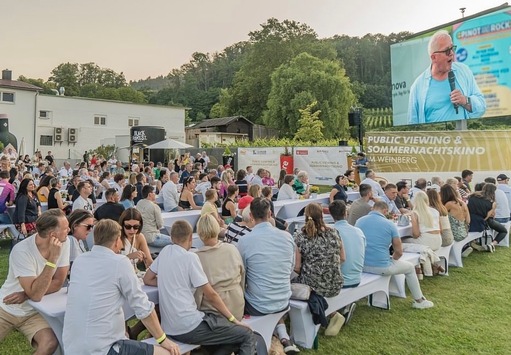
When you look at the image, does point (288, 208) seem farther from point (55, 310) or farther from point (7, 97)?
point (7, 97)

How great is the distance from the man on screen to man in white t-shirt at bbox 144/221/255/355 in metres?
14.0

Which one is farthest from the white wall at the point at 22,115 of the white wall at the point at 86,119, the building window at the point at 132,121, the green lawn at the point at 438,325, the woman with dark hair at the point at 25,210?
the green lawn at the point at 438,325

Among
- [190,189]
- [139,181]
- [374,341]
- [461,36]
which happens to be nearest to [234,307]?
[374,341]

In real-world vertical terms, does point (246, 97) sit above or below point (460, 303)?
above

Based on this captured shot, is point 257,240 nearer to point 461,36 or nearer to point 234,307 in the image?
point 234,307

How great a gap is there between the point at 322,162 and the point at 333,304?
584 inches

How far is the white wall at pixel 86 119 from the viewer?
99.8 feet

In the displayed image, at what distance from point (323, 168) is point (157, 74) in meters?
92.1

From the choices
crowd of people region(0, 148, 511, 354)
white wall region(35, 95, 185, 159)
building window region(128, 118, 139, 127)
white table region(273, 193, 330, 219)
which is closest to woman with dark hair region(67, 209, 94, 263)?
crowd of people region(0, 148, 511, 354)

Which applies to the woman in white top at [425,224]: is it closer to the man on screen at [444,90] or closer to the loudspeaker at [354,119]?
the man on screen at [444,90]

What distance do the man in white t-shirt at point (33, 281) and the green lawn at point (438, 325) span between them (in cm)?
100

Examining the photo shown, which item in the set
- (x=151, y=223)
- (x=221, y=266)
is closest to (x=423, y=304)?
(x=221, y=266)

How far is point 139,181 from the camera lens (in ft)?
29.9

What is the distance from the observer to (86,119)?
105ft
